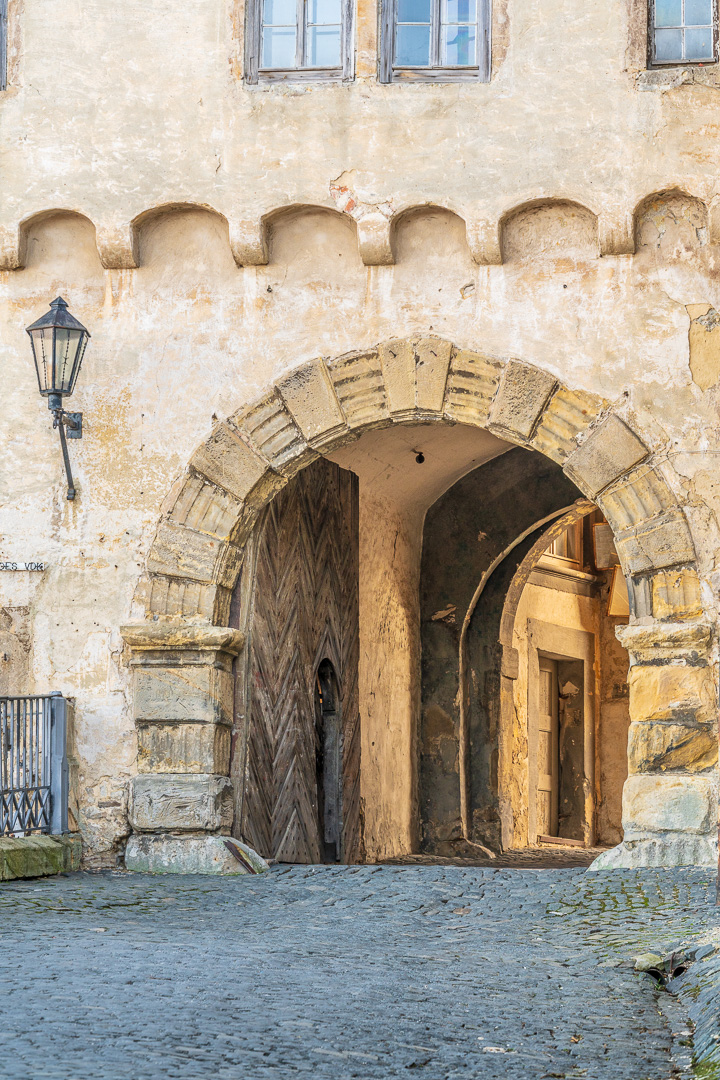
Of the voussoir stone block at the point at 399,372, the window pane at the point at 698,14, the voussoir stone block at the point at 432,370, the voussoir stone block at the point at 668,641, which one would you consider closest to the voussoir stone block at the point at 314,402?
the voussoir stone block at the point at 399,372

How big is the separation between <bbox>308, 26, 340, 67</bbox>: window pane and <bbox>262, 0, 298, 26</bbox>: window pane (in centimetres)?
13

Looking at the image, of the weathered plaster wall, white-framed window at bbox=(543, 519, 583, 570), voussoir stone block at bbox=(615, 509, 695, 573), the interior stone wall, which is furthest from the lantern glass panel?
white-framed window at bbox=(543, 519, 583, 570)

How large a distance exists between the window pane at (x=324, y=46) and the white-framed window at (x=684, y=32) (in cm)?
170

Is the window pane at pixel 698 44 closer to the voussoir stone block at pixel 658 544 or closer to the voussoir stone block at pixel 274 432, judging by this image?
the voussoir stone block at pixel 658 544

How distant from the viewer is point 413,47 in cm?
835

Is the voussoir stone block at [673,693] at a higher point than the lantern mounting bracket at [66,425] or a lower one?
lower

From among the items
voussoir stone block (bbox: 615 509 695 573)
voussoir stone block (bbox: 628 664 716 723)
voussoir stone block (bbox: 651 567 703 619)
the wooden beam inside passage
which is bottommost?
the wooden beam inside passage


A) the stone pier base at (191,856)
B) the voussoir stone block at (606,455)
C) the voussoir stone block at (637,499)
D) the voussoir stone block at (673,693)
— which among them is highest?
the voussoir stone block at (606,455)

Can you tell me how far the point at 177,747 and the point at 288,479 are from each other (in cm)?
157

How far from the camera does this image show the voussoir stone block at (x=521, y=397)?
26.2 ft

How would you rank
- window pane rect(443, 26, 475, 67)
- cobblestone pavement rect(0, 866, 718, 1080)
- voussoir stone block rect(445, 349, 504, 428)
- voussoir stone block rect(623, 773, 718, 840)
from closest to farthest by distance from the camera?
cobblestone pavement rect(0, 866, 718, 1080), voussoir stone block rect(623, 773, 718, 840), voussoir stone block rect(445, 349, 504, 428), window pane rect(443, 26, 475, 67)

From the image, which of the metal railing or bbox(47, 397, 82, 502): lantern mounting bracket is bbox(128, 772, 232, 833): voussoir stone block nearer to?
the metal railing

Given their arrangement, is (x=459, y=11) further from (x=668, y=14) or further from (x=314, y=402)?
(x=314, y=402)

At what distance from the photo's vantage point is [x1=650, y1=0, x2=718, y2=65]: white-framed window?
811cm
